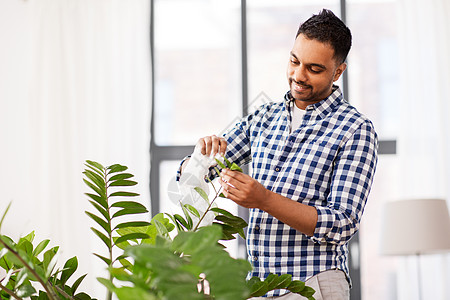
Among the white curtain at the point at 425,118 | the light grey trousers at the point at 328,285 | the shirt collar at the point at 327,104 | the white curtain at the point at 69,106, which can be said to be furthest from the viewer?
the white curtain at the point at 69,106

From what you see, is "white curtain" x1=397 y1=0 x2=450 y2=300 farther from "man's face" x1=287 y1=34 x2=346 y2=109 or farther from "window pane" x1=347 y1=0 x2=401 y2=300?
"man's face" x1=287 y1=34 x2=346 y2=109

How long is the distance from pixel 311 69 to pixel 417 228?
6.16 feet

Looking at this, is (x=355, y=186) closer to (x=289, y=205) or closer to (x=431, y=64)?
(x=289, y=205)

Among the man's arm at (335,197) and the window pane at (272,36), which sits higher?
the window pane at (272,36)

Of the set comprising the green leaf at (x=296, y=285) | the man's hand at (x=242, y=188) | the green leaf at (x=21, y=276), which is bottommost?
the green leaf at (x=296, y=285)

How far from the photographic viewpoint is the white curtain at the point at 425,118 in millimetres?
3598

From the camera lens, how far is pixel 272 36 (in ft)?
13.2

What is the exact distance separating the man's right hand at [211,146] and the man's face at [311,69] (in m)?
0.26

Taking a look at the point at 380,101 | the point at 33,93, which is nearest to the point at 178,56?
the point at 33,93

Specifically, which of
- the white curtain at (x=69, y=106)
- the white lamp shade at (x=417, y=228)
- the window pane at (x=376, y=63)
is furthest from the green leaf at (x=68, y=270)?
the window pane at (x=376, y=63)

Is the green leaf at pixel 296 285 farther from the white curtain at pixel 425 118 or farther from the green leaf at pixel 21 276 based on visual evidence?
the white curtain at pixel 425 118

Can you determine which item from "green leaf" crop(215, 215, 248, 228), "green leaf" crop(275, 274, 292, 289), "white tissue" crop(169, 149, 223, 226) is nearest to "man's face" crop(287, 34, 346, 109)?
"white tissue" crop(169, 149, 223, 226)

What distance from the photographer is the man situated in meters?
1.47

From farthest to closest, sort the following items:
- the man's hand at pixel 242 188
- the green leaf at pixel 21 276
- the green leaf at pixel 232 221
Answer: the man's hand at pixel 242 188, the green leaf at pixel 232 221, the green leaf at pixel 21 276
